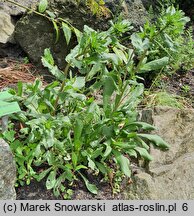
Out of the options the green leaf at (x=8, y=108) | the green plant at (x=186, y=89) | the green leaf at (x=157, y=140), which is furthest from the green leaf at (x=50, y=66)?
the green plant at (x=186, y=89)

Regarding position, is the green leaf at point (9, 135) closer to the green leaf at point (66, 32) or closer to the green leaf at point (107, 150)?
the green leaf at point (107, 150)

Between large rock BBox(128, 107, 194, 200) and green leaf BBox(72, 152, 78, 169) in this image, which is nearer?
green leaf BBox(72, 152, 78, 169)

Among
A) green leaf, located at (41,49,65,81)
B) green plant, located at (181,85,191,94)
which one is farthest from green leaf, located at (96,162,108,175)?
green plant, located at (181,85,191,94)

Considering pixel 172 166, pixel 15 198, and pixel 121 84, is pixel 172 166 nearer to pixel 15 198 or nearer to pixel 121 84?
pixel 121 84

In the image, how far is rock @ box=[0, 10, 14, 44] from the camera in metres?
4.46

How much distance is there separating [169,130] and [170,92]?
112 cm

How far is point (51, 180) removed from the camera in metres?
3.15

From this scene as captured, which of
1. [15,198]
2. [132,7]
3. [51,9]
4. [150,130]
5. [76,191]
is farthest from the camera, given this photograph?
[132,7]

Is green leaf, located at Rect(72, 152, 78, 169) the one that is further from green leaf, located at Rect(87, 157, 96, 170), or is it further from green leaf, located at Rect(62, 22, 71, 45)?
green leaf, located at Rect(62, 22, 71, 45)

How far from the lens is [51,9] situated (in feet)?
14.0

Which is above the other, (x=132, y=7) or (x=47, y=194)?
(x=132, y=7)

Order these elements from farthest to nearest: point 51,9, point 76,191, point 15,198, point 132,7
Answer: point 132,7
point 51,9
point 76,191
point 15,198

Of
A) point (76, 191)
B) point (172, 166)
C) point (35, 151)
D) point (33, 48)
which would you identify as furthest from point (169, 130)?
point (33, 48)

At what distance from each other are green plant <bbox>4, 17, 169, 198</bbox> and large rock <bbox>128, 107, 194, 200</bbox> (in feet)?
0.49
